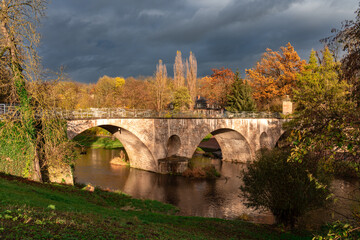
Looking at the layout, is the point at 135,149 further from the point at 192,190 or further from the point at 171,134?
the point at 192,190

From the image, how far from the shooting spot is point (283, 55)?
4800 cm

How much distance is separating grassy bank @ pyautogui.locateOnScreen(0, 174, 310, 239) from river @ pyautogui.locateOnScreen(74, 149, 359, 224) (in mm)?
3027

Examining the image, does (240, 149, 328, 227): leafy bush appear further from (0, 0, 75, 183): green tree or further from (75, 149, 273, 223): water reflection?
(0, 0, 75, 183): green tree

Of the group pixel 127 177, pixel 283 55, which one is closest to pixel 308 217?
pixel 127 177

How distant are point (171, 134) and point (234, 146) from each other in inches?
559

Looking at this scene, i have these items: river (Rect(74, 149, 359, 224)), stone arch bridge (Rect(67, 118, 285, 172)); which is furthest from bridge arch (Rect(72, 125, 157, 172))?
river (Rect(74, 149, 359, 224))

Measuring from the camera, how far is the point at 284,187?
1533 cm

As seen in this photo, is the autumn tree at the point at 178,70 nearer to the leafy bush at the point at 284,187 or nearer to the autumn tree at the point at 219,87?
the autumn tree at the point at 219,87

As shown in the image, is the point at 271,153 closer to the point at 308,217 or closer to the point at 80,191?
the point at 308,217

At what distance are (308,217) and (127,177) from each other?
1844cm

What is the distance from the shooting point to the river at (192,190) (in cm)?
1991

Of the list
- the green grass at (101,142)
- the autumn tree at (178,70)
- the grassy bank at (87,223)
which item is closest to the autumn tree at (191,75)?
the autumn tree at (178,70)

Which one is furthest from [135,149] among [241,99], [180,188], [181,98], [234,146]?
[241,99]

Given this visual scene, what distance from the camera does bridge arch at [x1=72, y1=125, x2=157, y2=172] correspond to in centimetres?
3009
